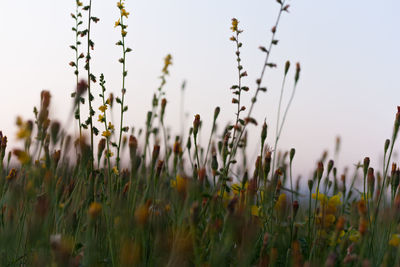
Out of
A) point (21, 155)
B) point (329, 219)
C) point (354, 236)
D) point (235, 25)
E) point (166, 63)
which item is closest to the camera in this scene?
point (21, 155)

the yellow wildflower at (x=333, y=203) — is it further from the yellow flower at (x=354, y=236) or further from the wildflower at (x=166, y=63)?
the wildflower at (x=166, y=63)

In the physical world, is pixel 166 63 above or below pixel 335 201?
above

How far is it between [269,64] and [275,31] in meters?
0.18

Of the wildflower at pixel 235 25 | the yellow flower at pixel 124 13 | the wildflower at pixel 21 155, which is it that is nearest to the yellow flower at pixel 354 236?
the wildflower at pixel 235 25

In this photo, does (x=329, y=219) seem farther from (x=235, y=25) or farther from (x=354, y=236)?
(x=235, y=25)

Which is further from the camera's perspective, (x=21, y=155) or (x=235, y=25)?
(x=235, y=25)

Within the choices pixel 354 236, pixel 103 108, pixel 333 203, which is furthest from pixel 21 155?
pixel 333 203

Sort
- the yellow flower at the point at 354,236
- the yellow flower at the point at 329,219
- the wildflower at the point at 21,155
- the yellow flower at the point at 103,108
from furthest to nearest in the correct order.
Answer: the yellow flower at the point at 103,108 → the yellow flower at the point at 329,219 → the yellow flower at the point at 354,236 → the wildflower at the point at 21,155

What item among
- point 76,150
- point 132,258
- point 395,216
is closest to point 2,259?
point 76,150

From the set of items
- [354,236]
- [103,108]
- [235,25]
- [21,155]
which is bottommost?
[354,236]

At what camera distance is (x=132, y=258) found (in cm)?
103

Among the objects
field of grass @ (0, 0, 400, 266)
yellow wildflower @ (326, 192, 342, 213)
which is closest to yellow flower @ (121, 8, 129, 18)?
field of grass @ (0, 0, 400, 266)

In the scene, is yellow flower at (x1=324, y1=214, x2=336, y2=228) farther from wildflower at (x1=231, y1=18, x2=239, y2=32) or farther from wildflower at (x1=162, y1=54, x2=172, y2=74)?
wildflower at (x1=162, y1=54, x2=172, y2=74)

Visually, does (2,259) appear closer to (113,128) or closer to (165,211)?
(165,211)
